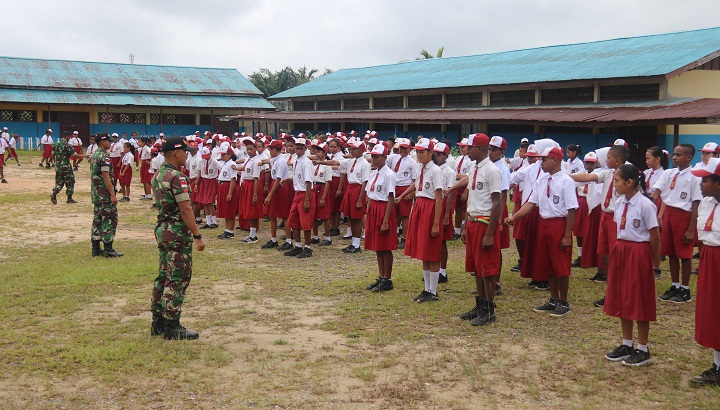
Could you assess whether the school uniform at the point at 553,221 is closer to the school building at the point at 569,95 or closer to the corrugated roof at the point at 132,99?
the school building at the point at 569,95

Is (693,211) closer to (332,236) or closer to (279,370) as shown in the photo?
(279,370)

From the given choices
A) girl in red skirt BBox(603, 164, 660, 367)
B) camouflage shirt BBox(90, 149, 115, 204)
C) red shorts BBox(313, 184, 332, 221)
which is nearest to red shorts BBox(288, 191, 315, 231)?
red shorts BBox(313, 184, 332, 221)

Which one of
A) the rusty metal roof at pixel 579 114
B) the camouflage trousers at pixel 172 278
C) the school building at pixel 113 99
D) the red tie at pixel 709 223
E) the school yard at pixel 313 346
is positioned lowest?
the school yard at pixel 313 346

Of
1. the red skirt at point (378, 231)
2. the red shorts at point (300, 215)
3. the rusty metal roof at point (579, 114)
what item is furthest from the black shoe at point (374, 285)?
the rusty metal roof at point (579, 114)

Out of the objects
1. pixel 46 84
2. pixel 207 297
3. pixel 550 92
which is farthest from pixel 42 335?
pixel 46 84

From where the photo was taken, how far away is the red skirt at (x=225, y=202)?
12609 mm

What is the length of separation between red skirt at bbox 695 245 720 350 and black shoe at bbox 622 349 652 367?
584 mm

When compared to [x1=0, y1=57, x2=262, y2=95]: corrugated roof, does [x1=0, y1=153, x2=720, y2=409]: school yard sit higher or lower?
lower

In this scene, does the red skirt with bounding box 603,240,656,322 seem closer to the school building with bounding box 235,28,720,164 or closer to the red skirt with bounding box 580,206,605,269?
the red skirt with bounding box 580,206,605,269

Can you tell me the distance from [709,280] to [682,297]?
3112mm

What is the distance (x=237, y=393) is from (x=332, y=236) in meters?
8.08

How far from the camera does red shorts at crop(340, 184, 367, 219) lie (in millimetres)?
11711

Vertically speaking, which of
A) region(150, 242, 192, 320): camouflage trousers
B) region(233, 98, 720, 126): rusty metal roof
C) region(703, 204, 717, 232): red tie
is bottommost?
region(150, 242, 192, 320): camouflage trousers

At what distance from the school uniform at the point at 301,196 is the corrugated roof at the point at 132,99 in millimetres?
30899
